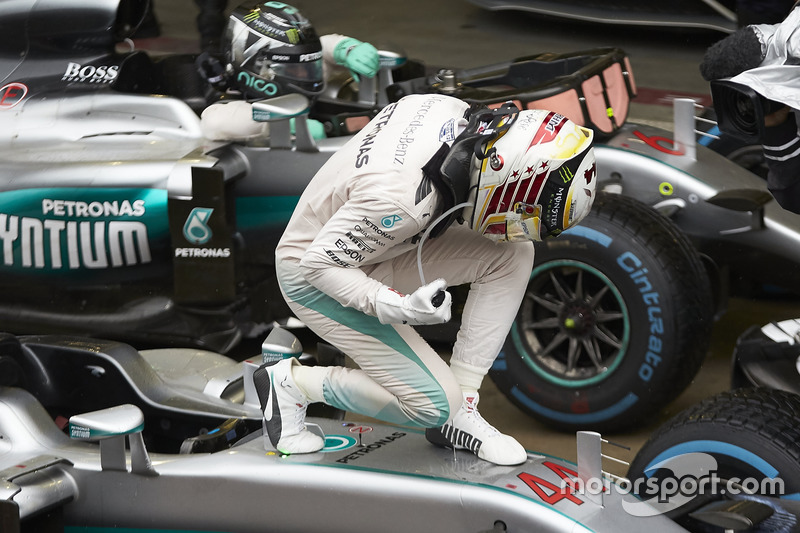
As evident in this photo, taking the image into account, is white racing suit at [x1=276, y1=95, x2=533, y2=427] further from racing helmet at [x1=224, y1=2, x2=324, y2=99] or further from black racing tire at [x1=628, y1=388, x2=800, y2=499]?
racing helmet at [x1=224, y1=2, x2=324, y2=99]

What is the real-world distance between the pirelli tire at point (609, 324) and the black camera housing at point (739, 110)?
81 centimetres

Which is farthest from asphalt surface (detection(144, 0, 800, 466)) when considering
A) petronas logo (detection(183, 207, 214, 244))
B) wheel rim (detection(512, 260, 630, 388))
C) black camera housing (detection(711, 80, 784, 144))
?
black camera housing (detection(711, 80, 784, 144))

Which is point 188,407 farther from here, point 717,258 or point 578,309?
point 717,258

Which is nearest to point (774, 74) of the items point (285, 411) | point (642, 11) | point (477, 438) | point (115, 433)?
point (477, 438)

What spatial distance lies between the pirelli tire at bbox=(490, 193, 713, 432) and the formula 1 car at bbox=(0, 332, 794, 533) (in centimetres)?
102

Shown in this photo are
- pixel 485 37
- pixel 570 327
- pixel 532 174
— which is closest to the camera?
pixel 532 174

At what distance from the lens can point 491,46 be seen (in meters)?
10.2

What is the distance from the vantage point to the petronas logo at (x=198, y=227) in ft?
15.1

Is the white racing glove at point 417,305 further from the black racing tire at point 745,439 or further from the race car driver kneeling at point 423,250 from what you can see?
the black racing tire at point 745,439

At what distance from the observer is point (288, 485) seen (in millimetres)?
3002

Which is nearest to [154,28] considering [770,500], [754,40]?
[754,40]

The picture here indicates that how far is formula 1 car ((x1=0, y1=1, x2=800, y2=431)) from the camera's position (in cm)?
401

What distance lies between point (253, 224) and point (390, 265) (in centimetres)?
165

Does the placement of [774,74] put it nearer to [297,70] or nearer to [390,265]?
[390,265]
